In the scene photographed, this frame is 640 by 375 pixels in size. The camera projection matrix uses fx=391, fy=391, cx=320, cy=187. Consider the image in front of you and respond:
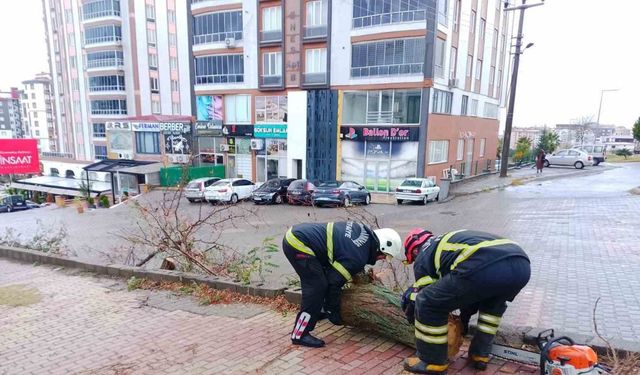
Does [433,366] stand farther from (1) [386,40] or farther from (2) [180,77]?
(2) [180,77]

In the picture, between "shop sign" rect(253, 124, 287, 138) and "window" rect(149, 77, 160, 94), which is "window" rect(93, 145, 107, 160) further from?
"shop sign" rect(253, 124, 287, 138)

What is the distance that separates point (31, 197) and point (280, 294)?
3956 centimetres

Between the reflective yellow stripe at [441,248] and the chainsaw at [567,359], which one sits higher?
the reflective yellow stripe at [441,248]

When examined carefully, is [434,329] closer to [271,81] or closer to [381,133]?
[381,133]

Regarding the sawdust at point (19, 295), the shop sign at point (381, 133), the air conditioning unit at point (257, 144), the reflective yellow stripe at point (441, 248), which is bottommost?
the sawdust at point (19, 295)

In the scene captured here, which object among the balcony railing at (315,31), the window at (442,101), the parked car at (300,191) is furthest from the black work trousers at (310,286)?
the balcony railing at (315,31)

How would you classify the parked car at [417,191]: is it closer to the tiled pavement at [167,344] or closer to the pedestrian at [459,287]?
the tiled pavement at [167,344]

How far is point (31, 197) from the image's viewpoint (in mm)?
35375

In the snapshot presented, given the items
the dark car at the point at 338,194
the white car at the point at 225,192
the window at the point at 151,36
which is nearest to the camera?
the dark car at the point at 338,194

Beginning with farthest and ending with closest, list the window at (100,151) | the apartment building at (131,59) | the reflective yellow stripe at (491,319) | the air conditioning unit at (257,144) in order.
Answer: the window at (100,151) → the apartment building at (131,59) → the air conditioning unit at (257,144) → the reflective yellow stripe at (491,319)

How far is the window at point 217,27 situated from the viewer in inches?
1125

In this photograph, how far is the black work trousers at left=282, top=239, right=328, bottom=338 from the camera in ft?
12.7

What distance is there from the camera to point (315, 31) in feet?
85.6

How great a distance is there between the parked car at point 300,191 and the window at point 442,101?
9347 millimetres
